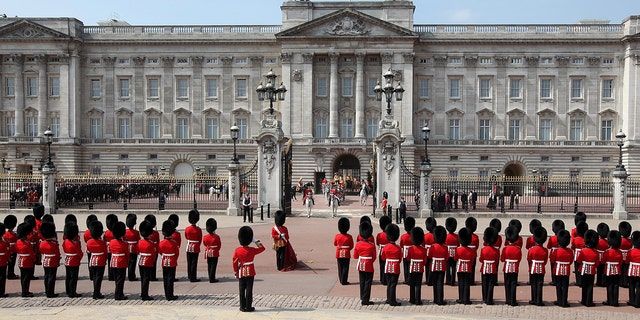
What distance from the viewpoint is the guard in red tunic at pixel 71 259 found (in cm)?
1262

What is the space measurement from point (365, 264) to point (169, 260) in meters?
3.97

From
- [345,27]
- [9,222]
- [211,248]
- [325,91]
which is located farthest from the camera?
[325,91]

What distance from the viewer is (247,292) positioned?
1139cm

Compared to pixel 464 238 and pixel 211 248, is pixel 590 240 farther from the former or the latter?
pixel 211 248

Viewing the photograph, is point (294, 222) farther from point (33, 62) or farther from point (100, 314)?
point (33, 62)

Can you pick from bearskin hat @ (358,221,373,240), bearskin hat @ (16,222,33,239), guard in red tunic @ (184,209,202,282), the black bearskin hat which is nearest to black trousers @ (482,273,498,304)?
the black bearskin hat

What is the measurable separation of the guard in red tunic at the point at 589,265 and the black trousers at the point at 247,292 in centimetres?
656

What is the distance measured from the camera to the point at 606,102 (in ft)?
183

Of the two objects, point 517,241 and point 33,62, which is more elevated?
point 33,62

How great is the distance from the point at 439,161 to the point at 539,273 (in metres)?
44.9

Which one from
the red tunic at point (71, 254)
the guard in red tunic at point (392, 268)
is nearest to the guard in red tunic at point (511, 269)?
the guard in red tunic at point (392, 268)

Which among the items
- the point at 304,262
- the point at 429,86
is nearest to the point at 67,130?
the point at 429,86

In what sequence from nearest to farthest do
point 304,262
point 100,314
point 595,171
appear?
point 100,314
point 304,262
point 595,171

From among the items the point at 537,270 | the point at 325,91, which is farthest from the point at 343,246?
the point at 325,91
